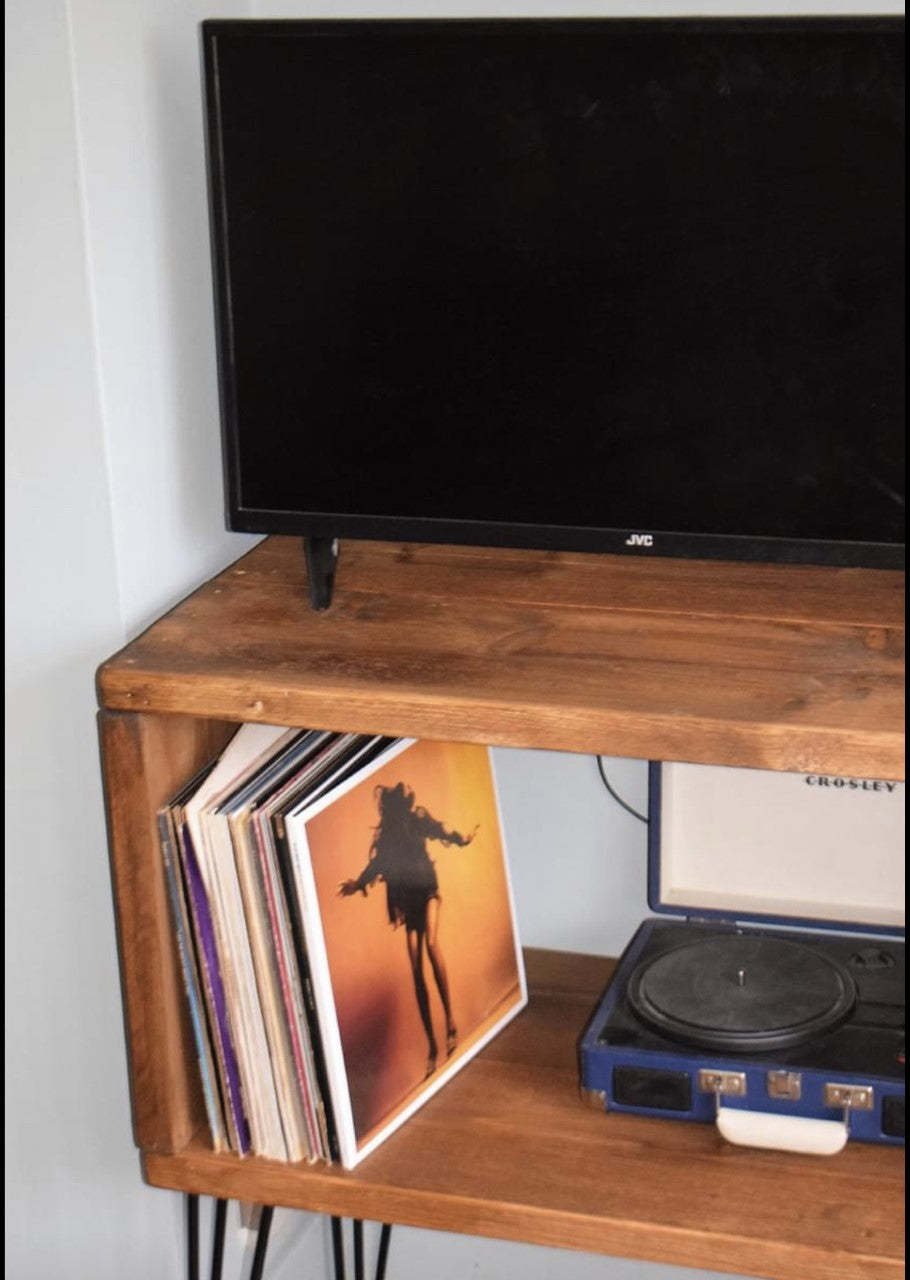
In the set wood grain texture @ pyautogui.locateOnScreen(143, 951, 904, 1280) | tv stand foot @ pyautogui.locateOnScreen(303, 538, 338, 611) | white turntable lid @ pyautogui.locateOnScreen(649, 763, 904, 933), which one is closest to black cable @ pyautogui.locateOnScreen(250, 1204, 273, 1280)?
wood grain texture @ pyautogui.locateOnScreen(143, 951, 904, 1280)

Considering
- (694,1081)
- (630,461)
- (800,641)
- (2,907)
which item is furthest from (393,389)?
(694,1081)

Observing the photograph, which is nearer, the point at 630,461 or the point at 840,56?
the point at 840,56

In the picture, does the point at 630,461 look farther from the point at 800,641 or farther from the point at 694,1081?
the point at 694,1081

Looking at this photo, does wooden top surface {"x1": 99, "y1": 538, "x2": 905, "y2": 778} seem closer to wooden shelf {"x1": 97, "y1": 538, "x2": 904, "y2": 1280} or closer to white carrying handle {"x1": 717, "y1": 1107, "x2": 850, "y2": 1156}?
wooden shelf {"x1": 97, "y1": 538, "x2": 904, "y2": 1280}

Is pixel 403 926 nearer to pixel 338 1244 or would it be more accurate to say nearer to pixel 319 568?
pixel 319 568

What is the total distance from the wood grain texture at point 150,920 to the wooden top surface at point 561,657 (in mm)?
51

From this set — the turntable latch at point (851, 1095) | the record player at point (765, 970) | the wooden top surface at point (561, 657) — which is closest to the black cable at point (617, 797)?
the record player at point (765, 970)

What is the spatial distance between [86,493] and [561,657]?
0.36 metres

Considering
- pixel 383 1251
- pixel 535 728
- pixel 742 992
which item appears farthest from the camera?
pixel 383 1251

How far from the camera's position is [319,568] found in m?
1.21

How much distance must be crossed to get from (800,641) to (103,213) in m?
0.57

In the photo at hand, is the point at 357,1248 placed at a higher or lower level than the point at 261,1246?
lower

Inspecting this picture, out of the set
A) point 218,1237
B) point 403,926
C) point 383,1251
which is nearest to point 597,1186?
point 403,926

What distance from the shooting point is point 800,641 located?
1.13 m
